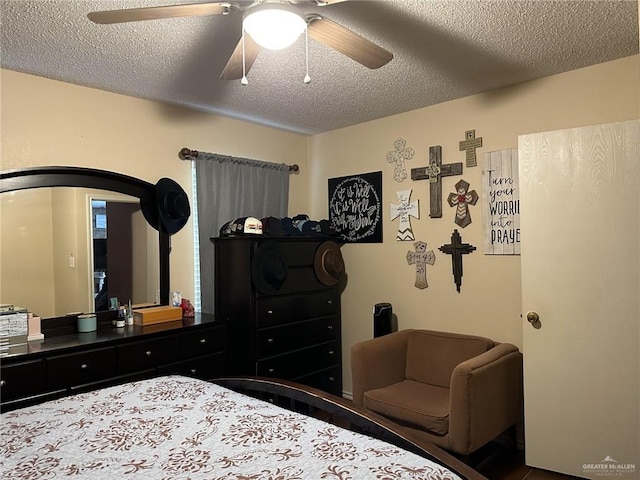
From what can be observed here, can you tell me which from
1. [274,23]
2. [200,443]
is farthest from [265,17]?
[200,443]

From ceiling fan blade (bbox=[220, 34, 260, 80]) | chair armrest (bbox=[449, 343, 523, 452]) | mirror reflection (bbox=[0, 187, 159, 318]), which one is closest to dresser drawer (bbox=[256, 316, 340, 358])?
mirror reflection (bbox=[0, 187, 159, 318])

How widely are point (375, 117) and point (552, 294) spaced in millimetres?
1981

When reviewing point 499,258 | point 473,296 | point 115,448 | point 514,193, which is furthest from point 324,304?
point 115,448

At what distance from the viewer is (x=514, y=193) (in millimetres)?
3014

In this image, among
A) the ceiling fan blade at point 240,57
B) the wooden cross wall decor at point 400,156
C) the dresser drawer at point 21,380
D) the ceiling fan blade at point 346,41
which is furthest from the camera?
the wooden cross wall decor at point 400,156

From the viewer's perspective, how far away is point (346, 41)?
1.81 m

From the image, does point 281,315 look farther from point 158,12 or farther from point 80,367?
point 158,12

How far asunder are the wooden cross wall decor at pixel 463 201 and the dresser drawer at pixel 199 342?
1.87m

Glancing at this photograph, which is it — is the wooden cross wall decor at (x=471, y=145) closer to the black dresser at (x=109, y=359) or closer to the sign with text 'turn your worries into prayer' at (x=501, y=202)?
the sign with text 'turn your worries into prayer' at (x=501, y=202)

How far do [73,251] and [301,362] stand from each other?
1.80 metres

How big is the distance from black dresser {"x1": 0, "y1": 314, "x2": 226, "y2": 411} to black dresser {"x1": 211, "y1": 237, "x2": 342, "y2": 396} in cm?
20

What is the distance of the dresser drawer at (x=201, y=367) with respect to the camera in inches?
111

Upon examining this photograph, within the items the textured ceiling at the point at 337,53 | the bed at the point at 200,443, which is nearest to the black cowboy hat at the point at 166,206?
the textured ceiling at the point at 337,53

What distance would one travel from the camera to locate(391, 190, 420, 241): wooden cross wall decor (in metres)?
3.57
